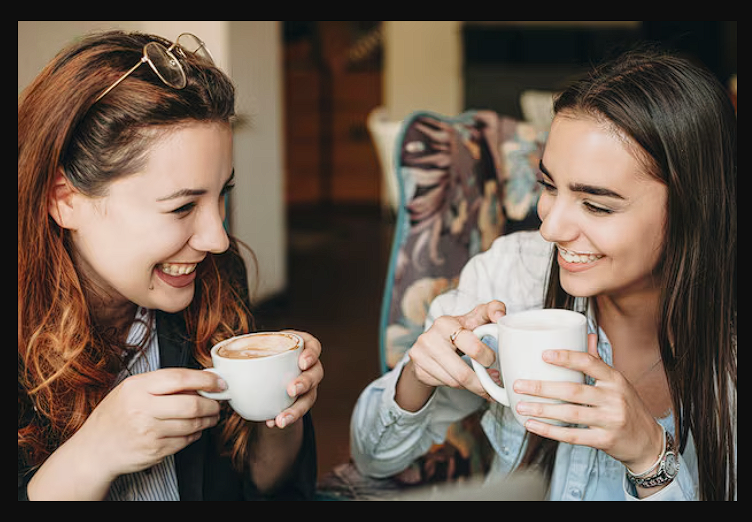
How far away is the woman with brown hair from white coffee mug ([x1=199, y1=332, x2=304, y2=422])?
0.6 inches

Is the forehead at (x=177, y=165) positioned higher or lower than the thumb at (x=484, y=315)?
higher

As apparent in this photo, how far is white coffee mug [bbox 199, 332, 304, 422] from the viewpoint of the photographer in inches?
35.6

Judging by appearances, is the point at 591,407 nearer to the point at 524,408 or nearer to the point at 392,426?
the point at 524,408

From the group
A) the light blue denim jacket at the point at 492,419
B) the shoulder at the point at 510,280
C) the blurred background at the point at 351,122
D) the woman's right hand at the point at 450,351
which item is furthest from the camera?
the blurred background at the point at 351,122

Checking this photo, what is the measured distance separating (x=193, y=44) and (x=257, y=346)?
1.42 feet

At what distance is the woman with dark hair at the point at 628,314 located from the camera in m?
1.01

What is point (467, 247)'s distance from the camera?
1.49 metres

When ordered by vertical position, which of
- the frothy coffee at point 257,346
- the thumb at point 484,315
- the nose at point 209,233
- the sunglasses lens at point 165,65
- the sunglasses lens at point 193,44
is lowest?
the frothy coffee at point 257,346

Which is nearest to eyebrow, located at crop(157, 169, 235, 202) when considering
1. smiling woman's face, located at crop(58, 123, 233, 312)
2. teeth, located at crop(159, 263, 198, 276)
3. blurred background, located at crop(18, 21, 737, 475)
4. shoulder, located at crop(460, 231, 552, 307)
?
smiling woman's face, located at crop(58, 123, 233, 312)

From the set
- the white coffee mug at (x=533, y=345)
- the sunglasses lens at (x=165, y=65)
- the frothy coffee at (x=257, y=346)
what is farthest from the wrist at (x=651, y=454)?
the sunglasses lens at (x=165, y=65)

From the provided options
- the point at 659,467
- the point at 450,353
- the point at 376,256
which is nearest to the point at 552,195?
the point at 450,353

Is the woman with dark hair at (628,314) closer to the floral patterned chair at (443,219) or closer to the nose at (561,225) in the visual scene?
the nose at (561,225)

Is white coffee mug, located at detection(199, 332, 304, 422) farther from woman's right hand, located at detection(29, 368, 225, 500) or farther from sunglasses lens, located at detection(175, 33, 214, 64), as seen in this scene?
sunglasses lens, located at detection(175, 33, 214, 64)

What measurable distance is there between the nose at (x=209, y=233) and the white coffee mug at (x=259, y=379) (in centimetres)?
13
